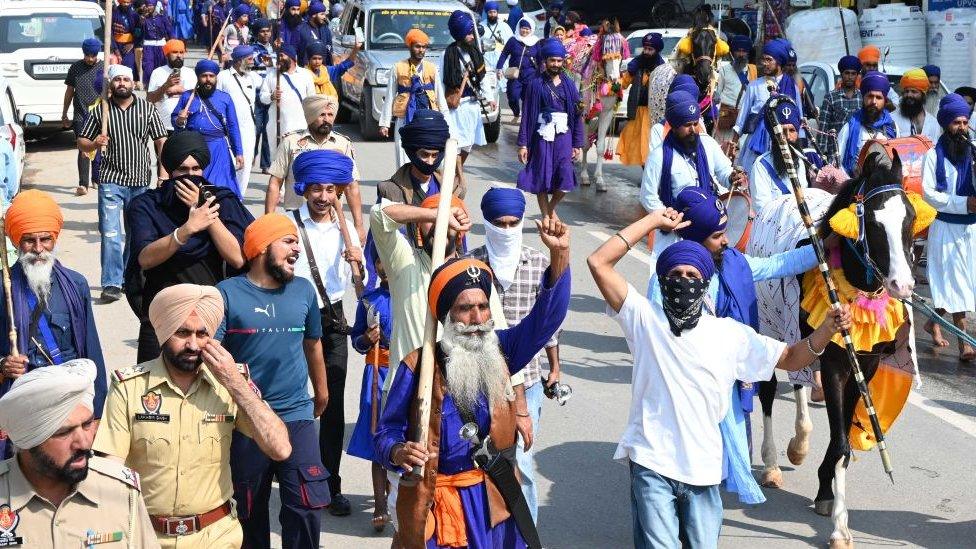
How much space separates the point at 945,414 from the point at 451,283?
5.66 metres

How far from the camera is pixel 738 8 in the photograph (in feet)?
92.9

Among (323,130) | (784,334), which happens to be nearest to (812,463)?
(784,334)

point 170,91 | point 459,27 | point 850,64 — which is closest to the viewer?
point 170,91

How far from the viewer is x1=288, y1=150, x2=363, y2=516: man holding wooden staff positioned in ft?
24.9

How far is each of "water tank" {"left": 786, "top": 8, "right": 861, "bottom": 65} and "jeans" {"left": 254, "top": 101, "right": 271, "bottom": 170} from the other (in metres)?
9.00

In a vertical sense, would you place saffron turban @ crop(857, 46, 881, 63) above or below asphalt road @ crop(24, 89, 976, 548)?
above

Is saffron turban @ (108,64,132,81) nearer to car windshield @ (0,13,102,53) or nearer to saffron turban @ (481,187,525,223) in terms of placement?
saffron turban @ (481,187,525,223)

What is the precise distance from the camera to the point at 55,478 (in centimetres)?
406

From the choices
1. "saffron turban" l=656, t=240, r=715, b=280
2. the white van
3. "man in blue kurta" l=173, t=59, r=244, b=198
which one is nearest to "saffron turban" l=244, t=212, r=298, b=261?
"saffron turban" l=656, t=240, r=715, b=280

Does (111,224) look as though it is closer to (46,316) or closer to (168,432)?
(46,316)

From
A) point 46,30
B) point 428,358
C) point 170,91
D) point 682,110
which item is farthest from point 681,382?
point 46,30

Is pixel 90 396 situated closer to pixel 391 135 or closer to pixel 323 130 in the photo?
pixel 323 130

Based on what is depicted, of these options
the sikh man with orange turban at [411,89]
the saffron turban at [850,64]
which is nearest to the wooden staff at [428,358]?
the sikh man with orange turban at [411,89]

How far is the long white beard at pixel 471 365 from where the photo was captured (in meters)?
5.18
